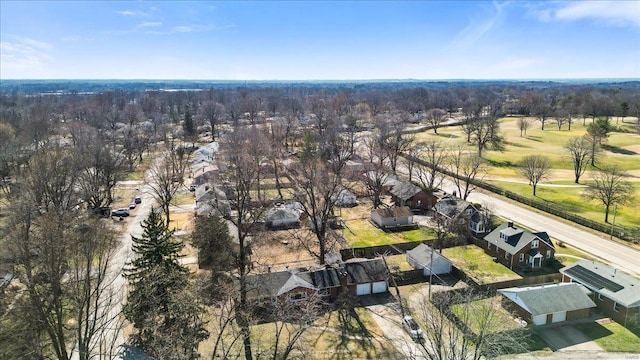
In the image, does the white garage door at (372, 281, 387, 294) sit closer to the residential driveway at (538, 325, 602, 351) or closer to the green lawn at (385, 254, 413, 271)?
the green lawn at (385, 254, 413, 271)

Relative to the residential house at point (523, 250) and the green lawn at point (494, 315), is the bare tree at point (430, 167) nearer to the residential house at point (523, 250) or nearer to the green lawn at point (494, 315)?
the residential house at point (523, 250)

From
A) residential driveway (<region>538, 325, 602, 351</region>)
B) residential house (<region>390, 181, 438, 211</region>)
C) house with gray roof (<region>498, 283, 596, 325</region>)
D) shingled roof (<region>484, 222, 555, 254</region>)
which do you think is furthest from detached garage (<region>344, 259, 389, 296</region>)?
residential house (<region>390, 181, 438, 211</region>)

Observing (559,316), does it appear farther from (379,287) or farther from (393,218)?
(393,218)

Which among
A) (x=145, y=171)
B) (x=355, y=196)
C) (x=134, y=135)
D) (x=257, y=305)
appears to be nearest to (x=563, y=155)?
(x=355, y=196)

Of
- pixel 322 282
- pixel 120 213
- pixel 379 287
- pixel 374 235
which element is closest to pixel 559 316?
pixel 379 287

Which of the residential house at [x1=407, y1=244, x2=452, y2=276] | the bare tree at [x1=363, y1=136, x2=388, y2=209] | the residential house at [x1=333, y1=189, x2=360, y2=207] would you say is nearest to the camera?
the residential house at [x1=407, y1=244, x2=452, y2=276]

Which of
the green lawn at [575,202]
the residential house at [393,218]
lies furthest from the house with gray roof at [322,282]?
the green lawn at [575,202]
